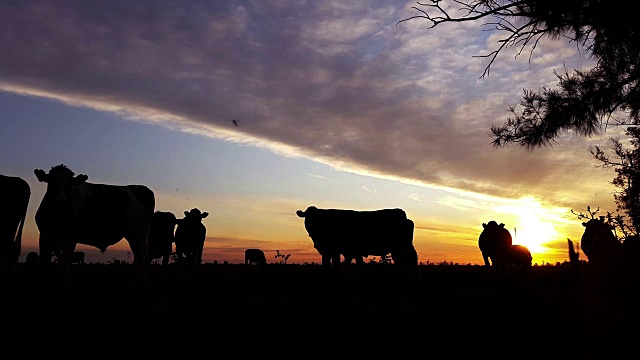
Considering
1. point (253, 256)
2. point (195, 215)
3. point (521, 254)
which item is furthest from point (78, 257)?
point (521, 254)

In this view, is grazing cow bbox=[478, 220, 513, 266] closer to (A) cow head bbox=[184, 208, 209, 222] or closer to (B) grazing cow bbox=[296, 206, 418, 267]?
(B) grazing cow bbox=[296, 206, 418, 267]

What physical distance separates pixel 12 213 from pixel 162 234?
7.75 m

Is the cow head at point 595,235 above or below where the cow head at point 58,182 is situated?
below

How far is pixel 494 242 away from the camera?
22.2m

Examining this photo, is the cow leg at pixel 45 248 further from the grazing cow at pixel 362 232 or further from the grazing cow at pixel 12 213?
the grazing cow at pixel 362 232

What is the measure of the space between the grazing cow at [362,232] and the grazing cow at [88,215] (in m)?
5.29

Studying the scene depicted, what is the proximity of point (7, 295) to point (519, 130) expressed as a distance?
466 inches

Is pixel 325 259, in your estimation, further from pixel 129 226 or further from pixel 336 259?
pixel 129 226

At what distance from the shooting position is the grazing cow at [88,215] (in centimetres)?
1116

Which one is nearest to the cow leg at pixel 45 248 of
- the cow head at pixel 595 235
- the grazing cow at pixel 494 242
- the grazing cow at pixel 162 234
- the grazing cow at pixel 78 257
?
the grazing cow at pixel 162 234

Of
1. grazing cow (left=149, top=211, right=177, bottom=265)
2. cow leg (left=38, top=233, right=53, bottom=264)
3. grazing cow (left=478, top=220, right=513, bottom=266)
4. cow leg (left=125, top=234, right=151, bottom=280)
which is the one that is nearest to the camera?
cow leg (left=38, top=233, right=53, bottom=264)

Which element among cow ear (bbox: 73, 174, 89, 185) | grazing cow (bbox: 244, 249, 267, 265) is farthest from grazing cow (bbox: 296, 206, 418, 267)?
grazing cow (bbox: 244, 249, 267, 265)

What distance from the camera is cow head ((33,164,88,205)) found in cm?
1119

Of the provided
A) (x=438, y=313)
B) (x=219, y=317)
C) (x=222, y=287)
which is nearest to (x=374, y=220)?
(x=222, y=287)
